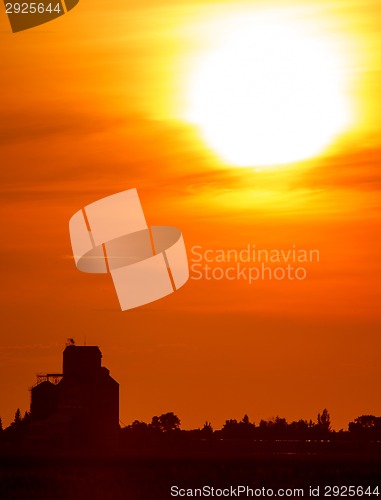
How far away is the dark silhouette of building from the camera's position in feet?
382

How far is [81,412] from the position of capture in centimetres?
11831

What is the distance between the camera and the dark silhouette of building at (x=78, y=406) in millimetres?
116500

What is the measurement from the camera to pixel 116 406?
4852 inches

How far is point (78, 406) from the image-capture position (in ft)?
389

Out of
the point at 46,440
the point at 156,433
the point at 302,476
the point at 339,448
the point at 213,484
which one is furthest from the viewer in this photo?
the point at 156,433

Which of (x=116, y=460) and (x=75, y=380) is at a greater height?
(x=75, y=380)

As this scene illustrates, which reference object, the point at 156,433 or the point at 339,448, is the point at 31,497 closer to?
the point at 339,448

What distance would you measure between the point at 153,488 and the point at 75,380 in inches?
2446

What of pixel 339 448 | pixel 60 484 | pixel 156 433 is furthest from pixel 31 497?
pixel 156 433

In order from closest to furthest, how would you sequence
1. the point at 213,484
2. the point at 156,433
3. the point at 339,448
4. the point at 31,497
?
the point at 31,497, the point at 213,484, the point at 339,448, the point at 156,433

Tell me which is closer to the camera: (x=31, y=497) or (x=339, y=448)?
(x=31, y=497)

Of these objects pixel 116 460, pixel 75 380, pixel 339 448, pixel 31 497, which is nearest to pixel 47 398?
pixel 75 380

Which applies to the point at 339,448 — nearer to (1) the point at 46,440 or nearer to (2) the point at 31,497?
(1) the point at 46,440

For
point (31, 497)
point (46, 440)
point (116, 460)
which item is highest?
point (46, 440)
